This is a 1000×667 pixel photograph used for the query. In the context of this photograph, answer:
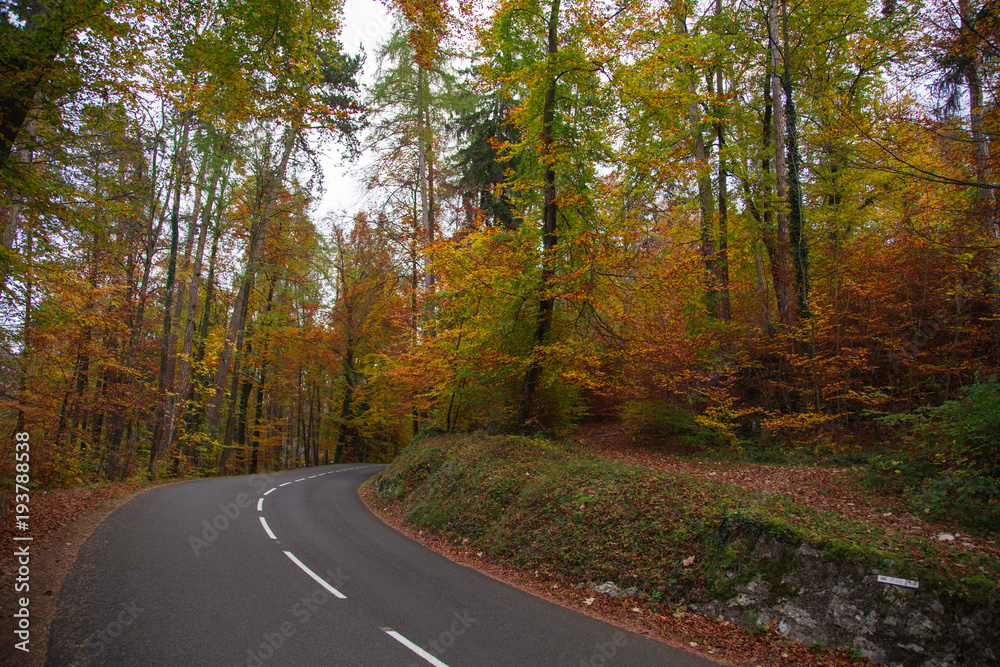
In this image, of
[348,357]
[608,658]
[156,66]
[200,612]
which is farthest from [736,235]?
[348,357]

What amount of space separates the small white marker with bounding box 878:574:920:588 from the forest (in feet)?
6.78

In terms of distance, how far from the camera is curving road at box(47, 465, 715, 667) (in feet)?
14.6

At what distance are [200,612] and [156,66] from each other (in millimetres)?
7172

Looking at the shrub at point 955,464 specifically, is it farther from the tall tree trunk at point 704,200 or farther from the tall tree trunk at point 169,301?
the tall tree trunk at point 169,301

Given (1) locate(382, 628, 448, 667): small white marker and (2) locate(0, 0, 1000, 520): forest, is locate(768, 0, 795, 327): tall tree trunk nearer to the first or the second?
(2) locate(0, 0, 1000, 520): forest

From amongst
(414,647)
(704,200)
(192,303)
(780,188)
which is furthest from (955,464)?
(192,303)

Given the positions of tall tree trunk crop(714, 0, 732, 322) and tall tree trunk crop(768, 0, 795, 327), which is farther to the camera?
tall tree trunk crop(714, 0, 732, 322)
